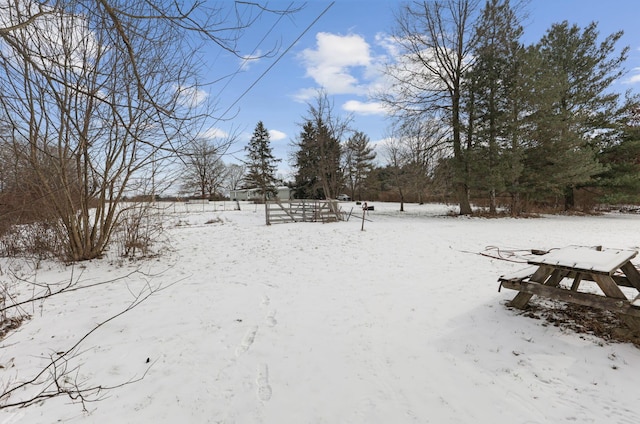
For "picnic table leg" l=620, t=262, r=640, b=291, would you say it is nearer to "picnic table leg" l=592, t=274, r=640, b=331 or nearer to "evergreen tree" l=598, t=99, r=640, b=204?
"picnic table leg" l=592, t=274, r=640, b=331

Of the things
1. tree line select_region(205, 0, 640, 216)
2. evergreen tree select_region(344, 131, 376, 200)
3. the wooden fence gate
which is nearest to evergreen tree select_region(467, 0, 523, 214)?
tree line select_region(205, 0, 640, 216)

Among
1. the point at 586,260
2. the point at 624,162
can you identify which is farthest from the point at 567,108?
the point at 586,260

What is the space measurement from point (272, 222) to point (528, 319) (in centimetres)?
1025

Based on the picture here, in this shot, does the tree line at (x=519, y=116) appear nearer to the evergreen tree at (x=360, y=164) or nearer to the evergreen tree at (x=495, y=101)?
the evergreen tree at (x=495, y=101)

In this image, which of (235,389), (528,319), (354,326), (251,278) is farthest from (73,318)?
(528,319)

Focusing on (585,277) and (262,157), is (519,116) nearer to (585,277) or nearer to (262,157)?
(585,277)

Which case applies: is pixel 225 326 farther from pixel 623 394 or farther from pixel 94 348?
pixel 623 394

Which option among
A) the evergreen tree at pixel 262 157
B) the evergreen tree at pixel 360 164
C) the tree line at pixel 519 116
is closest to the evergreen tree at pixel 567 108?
the tree line at pixel 519 116

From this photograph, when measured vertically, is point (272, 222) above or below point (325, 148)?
below

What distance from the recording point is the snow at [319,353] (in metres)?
1.93

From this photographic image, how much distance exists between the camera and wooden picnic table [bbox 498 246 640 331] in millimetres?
2516

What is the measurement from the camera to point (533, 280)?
305 cm

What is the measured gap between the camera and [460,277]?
459 centimetres

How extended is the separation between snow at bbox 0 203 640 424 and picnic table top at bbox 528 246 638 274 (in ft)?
2.11
